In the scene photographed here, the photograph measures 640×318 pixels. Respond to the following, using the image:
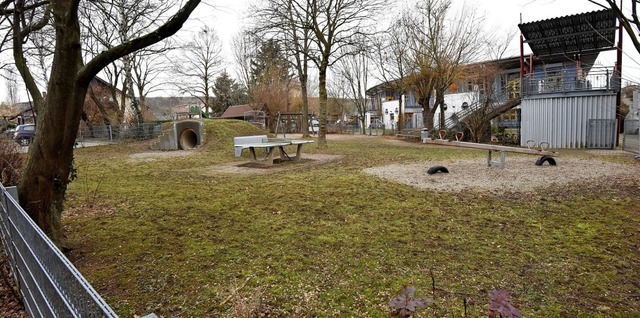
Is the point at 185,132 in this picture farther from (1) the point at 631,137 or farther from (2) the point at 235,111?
(2) the point at 235,111

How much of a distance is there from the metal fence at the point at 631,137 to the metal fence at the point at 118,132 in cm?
2500

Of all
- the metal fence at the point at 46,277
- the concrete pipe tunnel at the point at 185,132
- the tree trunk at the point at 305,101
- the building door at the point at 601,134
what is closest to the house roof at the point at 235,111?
the tree trunk at the point at 305,101

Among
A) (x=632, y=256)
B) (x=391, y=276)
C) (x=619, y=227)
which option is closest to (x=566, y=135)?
→ (x=619, y=227)

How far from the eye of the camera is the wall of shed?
18312 mm

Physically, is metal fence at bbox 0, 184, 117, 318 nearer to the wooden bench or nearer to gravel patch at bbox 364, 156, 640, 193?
gravel patch at bbox 364, 156, 640, 193

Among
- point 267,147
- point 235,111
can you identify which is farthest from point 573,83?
point 235,111

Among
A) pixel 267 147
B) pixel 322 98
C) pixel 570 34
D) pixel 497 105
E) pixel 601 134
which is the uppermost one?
pixel 570 34

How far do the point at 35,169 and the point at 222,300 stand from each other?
2.40 meters

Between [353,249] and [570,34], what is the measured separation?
73.0 ft

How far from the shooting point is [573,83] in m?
A: 18.9

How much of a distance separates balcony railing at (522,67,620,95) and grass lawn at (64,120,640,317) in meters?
12.1

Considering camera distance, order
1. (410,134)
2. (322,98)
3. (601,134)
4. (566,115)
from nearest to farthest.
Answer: (601,134), (566,115), (322,98), (410,134)

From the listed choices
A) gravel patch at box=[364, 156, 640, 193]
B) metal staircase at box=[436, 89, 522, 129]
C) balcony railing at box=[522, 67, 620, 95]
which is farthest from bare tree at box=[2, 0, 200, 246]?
metal staircase at box=[436, 89, 522, 129]

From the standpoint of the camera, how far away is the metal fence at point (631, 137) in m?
15.8
